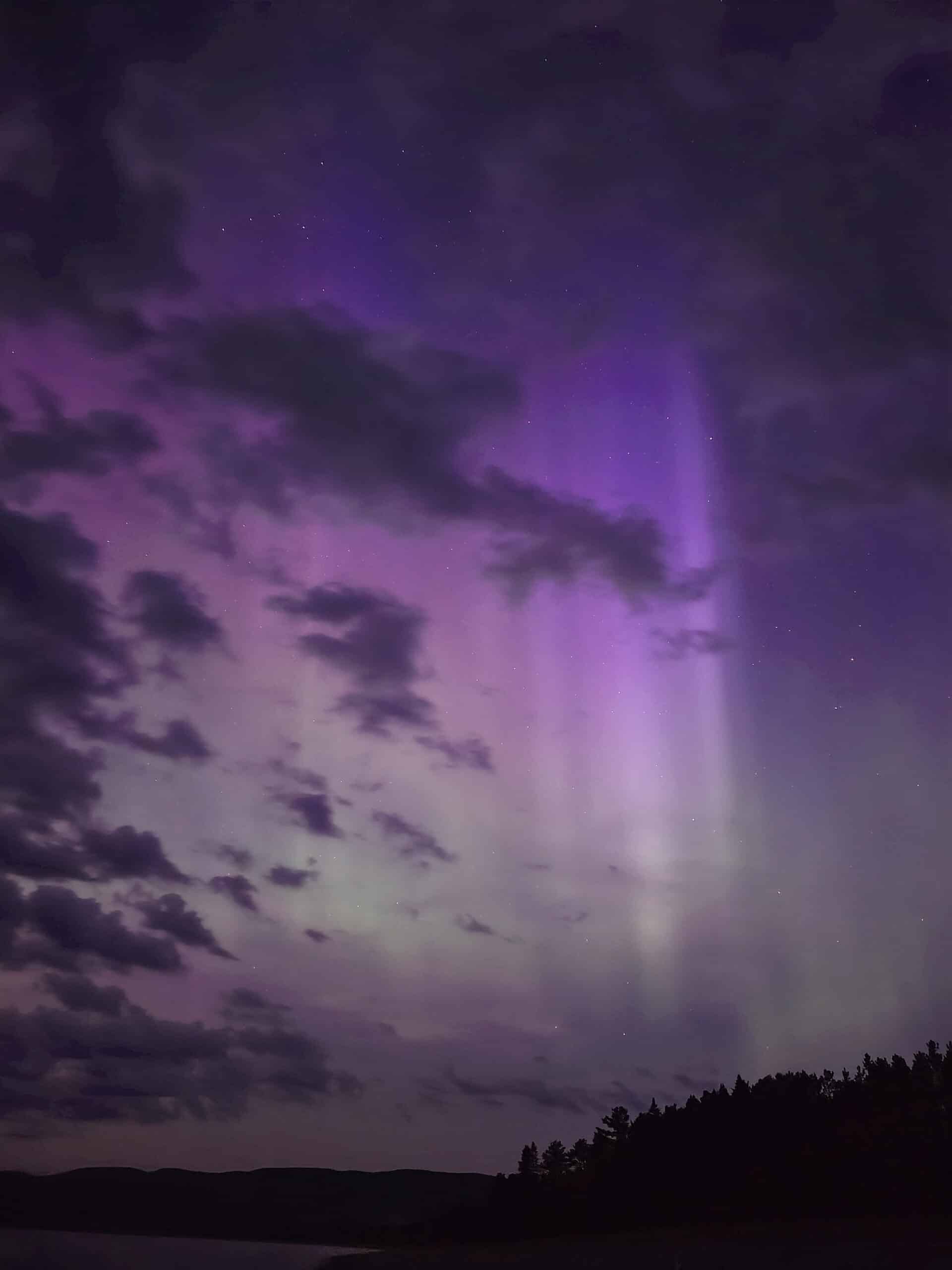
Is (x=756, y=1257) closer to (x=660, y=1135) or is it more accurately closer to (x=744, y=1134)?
(x=744, y=1134)

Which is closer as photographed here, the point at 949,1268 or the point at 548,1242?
the point at 949,1268

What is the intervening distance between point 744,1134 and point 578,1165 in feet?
201

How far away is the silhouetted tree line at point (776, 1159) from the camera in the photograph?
110250mm

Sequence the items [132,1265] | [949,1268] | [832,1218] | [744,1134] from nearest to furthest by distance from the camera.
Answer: [949,1268]
[832,1218]
[744,1134]
[132,1265]

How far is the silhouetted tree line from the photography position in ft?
362

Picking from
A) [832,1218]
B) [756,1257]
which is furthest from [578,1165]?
[756,1257]

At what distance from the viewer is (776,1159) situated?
128500 millimetres

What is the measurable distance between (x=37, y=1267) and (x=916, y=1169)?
12975 cm

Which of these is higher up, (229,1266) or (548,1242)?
(548,1242)

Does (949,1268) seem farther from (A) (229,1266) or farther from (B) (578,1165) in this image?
(A) (229,1266)

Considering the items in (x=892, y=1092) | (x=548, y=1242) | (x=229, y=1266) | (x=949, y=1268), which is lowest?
(x=229, y=1266)

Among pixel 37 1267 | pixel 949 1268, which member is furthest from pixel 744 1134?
pixel 37 1267

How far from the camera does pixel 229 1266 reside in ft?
648

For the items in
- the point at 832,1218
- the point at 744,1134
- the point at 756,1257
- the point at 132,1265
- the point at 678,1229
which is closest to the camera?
the point at 756,1257
